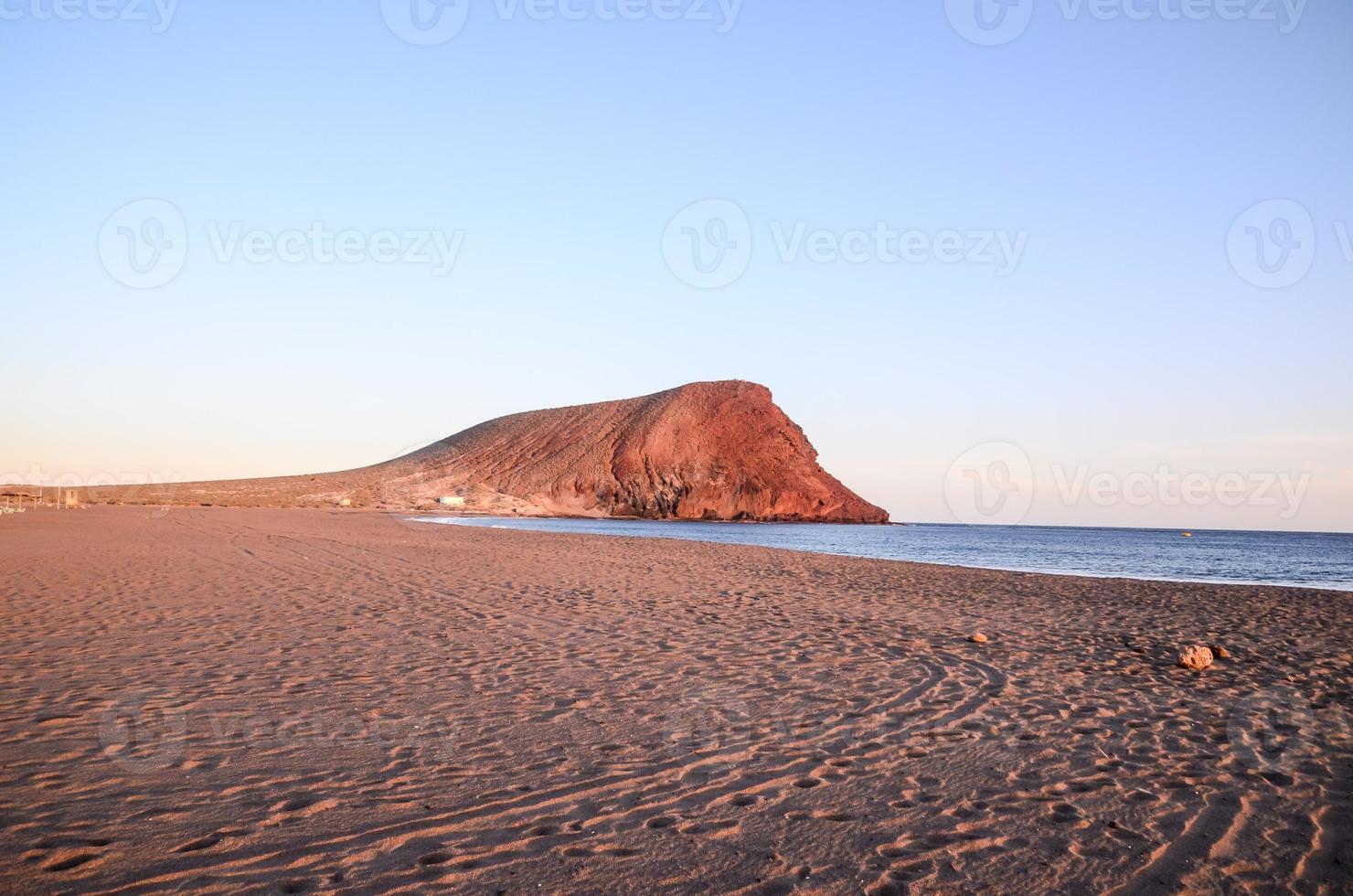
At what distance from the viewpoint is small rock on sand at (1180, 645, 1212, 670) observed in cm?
912

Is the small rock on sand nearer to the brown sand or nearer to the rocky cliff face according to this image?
the brown sand

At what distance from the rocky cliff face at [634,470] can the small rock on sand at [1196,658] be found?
83.4 m

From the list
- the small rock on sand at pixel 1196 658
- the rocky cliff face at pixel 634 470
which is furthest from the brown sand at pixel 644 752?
the rocky cliff face at pixel 634 470

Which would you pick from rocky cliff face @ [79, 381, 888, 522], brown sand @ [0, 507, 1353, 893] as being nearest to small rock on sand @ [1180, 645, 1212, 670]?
brown sand @ [0, 507, 1353, 893]

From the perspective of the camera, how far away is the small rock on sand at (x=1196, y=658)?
912 cm

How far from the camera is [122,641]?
28.5ft

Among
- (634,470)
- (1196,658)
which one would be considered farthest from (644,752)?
(634,470)

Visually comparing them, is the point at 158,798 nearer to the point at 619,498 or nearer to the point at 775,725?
the point at 775,725

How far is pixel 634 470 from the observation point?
101750mm

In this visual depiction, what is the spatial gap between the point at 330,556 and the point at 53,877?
1734cm

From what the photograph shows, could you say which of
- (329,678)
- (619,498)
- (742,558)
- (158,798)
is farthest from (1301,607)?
(619,498)

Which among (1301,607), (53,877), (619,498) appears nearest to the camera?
(53,877)

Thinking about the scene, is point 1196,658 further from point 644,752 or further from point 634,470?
point 634,470

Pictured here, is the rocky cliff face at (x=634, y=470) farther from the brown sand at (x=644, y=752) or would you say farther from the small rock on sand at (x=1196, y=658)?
the small rock on sand at (x=1196, y=658)
